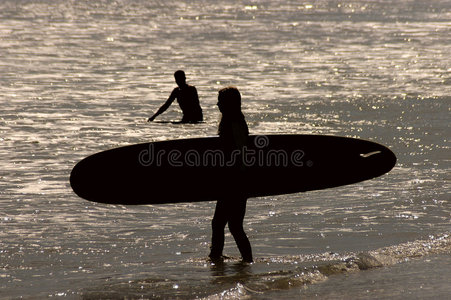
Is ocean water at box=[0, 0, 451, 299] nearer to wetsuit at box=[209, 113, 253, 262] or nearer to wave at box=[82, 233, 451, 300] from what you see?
wave at box=[82, 233, 451, 300]

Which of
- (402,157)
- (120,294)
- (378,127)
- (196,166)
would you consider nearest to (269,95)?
(378,127)

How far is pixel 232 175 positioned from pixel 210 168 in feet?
3.43

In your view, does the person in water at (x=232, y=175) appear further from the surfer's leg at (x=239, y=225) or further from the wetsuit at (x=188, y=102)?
the wetsuit at (x=188, y=102)

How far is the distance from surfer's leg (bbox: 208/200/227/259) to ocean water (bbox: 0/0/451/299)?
0.19 metres

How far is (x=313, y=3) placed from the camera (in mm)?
56969

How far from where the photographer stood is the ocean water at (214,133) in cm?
756

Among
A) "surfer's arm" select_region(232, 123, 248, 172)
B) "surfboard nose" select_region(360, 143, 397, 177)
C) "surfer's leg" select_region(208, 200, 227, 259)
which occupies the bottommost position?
"surfer's leg" select_region(208, 200, 227, 259)

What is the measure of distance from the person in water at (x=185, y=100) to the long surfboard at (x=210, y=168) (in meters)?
6.03

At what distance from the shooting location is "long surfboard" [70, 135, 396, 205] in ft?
28.1

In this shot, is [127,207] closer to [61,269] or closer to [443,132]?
[61,269]

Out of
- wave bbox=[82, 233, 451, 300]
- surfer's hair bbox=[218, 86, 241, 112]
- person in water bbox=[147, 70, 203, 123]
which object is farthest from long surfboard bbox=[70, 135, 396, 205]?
person in water bbox=[147, 70, 203, 123]

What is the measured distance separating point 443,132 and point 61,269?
828 cm

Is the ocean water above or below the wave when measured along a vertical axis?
below

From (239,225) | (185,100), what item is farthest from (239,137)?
(185,100)
